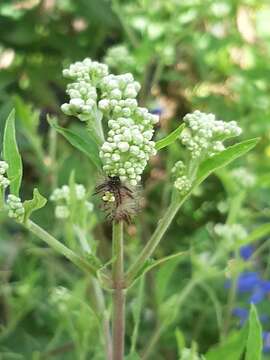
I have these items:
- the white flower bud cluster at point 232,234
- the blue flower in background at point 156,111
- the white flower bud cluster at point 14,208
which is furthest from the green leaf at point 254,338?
the blue flower in background at point 156,111

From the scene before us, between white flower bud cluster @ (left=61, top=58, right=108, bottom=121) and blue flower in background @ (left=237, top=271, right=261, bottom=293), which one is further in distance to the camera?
blue flower in background @ (left=237, top=271, right=261, bottom=293)

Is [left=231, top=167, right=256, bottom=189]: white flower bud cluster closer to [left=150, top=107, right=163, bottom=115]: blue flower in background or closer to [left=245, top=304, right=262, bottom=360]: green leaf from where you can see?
[left=150, top=107, right=163, bottom=115]: blue flower in background

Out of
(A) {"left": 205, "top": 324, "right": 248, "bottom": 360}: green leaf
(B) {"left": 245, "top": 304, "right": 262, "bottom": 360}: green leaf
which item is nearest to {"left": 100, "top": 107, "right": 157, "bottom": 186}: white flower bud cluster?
(B) {"left": 245, "top": 304, "right": 262, "bottom": 360}: green leaf

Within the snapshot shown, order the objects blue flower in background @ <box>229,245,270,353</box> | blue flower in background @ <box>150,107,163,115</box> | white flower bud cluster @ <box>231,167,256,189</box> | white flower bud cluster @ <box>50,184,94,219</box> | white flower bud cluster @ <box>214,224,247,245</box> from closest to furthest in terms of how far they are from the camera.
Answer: white flower bud cluster @ <box>50,184,94,219</box>
white flower bud cluster @ <box>214,224,247,245</box>
white flower bud cluster @ <box>231,167,256,189</box>
blue flower in background @ <box>229,245,270,353</box>
blue flower in background @ <box>150,107,163,115</box>

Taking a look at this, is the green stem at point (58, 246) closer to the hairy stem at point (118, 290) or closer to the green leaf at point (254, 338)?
the hairy stem at point (118, 290)

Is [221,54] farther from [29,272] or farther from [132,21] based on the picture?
[29,272]

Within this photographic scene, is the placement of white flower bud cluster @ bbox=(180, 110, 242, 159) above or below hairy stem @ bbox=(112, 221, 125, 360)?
above

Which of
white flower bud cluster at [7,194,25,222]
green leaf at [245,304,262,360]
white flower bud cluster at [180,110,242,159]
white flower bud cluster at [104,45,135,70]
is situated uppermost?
white flower bud cluster at [104,45,135,70]
